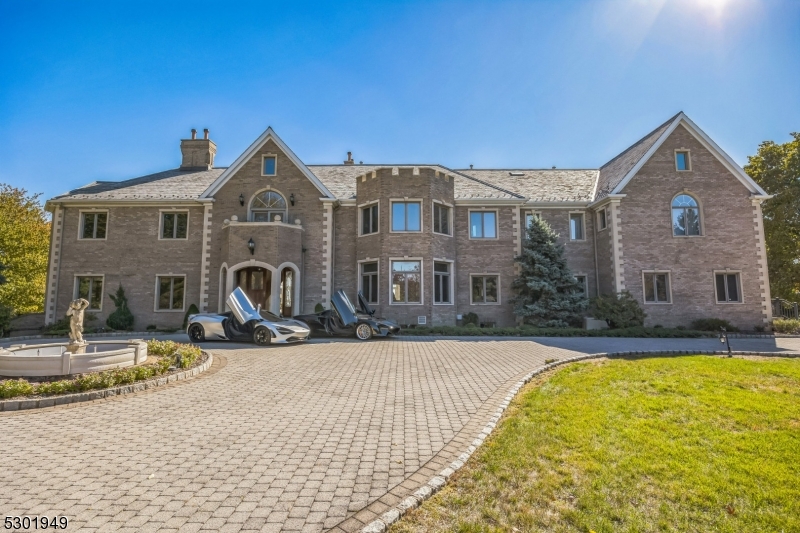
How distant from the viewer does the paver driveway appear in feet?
10.2

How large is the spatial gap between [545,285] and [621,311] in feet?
11.3

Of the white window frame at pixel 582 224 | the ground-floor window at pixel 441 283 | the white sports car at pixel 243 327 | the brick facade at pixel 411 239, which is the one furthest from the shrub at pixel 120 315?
the white window frame at pixel 582 224

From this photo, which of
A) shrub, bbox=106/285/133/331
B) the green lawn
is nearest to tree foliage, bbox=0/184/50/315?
shrub, bbox=106/285/133/331

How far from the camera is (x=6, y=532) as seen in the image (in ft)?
9.34

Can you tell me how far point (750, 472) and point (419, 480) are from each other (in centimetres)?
313

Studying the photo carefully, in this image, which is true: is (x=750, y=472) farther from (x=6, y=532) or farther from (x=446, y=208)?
(x=446, y=208)

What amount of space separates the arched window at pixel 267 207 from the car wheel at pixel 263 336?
8.35 metres

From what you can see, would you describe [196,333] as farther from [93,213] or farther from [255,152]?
[93,213]

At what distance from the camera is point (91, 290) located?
791 inches

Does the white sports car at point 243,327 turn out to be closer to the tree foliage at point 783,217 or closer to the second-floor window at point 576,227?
the second-floor window at point 576,227

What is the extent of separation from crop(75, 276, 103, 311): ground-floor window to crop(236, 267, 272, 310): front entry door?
7537 millimetres

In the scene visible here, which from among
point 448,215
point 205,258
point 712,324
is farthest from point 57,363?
point 712,324

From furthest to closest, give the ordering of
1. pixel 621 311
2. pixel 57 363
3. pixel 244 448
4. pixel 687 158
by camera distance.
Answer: pixel 687 158 < pixel 621 311 < pixel 57 363 < pixel 244 448

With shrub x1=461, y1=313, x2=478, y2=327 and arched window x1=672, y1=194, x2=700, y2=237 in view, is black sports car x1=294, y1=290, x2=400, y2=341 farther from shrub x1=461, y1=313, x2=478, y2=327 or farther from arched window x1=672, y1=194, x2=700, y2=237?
arched window x1=672, y1=194, x2=700, y2=237
